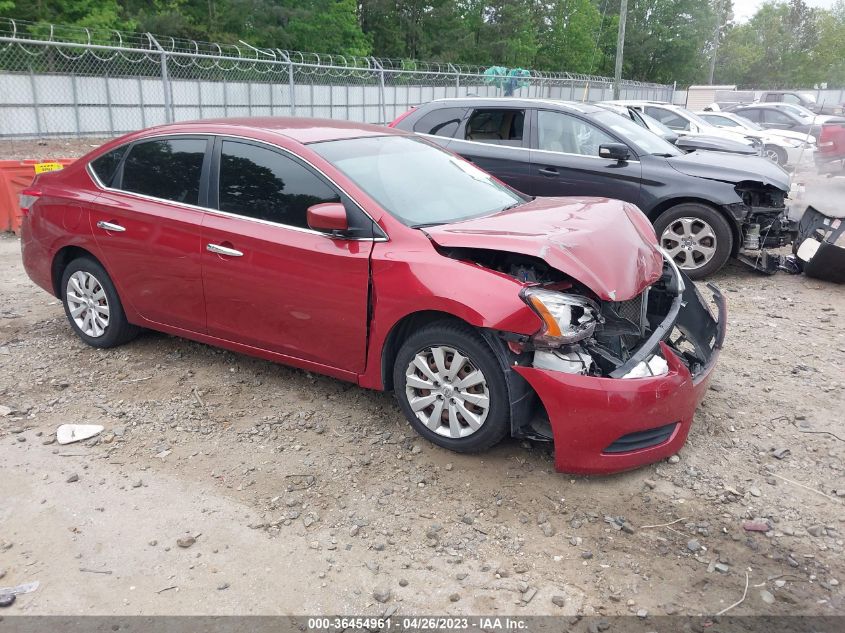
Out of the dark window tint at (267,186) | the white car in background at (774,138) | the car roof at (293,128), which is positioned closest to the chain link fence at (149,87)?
the white car in background at (774,138)

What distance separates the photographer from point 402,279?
3703mm

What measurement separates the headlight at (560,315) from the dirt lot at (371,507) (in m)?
0.75

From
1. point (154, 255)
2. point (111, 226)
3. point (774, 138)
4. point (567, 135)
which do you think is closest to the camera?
point (154, 255)

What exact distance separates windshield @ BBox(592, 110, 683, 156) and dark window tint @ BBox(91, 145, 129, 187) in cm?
472

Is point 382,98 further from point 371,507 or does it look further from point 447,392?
point 371,507

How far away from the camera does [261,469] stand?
148 inches

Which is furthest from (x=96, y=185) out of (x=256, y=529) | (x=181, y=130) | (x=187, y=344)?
(x=256, y=529)

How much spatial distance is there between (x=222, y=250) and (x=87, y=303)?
154 centimetres

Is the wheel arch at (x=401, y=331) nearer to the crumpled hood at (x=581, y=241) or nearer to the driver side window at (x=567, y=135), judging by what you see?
the crumpled hood at (x=581, y=241)

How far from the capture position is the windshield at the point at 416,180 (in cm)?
406

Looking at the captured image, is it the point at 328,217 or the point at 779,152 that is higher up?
the point at 328,217

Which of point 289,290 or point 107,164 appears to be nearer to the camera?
point 289,290

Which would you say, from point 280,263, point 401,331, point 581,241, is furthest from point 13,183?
point 581,241

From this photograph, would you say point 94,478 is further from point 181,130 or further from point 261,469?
point 181,130
